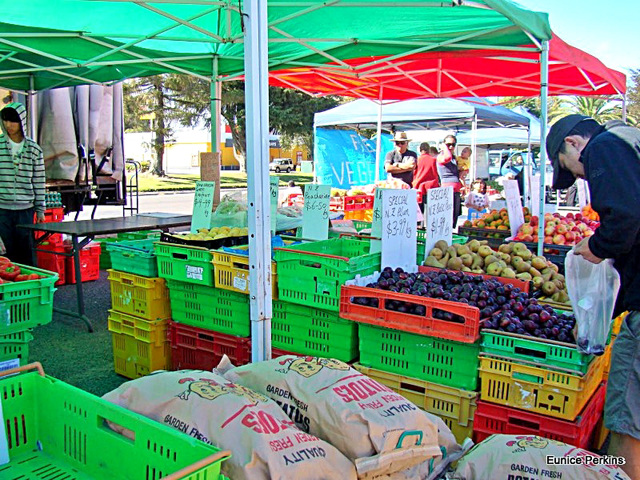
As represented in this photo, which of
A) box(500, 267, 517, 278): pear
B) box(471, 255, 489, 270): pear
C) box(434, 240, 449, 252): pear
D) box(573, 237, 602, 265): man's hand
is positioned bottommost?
box(500, 267, 517, 278): pear

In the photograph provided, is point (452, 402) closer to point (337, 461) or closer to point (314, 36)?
point (337, 461)

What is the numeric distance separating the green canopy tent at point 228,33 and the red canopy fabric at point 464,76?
1.25 feet

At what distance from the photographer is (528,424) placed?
9.25ft

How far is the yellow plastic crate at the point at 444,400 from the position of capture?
2.98 m

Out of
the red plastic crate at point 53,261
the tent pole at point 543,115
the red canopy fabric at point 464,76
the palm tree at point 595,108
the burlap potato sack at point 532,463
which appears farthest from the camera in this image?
the palm tree at point 595,108

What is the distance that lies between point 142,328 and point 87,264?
3.85m

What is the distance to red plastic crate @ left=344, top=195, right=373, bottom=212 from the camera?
10527mm

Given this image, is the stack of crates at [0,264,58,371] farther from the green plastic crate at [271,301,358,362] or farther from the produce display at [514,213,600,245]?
the produce display at [514,213,600,245]

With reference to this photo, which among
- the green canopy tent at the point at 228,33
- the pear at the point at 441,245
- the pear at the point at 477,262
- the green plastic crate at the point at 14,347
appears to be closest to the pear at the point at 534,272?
the pear at the point at 477,262

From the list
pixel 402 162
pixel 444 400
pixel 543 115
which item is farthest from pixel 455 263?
pixel 402 162

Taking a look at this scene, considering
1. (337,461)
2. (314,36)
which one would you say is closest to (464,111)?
(314,36)

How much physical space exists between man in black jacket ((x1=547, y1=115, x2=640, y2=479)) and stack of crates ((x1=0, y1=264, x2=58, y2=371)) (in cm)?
302

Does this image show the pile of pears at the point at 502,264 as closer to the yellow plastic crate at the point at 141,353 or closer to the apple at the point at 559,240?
the apple at the point at 559,240

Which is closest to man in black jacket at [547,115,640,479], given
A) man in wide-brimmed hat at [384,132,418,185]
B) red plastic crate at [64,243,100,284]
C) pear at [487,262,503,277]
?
pear at [487,262,503,277]
